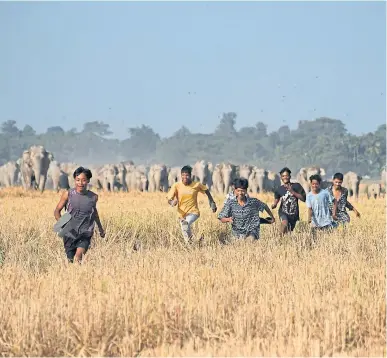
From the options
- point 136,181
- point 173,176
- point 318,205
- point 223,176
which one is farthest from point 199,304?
point 173,176

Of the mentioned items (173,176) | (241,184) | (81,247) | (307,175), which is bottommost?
(81,247)

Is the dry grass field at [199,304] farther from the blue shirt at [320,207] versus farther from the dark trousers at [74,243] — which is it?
the blue shirt at [320,207]

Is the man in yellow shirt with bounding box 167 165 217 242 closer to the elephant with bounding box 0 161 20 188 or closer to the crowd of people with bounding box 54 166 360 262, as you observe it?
the crowd of people with bounding box 54 166 360 262

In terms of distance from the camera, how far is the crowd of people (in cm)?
973

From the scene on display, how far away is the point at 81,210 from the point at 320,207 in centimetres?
360

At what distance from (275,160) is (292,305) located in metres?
107

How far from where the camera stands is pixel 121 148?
137 meters

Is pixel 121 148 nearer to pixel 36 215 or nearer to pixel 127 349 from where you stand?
pixel 36 215

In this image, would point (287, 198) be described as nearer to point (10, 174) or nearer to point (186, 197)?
point (186, 197)

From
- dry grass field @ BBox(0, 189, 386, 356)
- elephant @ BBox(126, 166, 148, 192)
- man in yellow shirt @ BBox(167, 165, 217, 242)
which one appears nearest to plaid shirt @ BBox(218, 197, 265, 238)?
dry grass field @ BBox(0, 189, 386, 356)

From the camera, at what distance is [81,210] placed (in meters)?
9.73

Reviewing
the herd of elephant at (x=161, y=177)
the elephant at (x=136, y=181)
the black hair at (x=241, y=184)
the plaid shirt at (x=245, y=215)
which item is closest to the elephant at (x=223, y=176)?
the herd of elephant at (x=161, y=177)

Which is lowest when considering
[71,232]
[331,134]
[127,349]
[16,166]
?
[127,349]

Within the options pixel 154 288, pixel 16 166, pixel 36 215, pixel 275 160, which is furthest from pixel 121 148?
pixel 154 288
